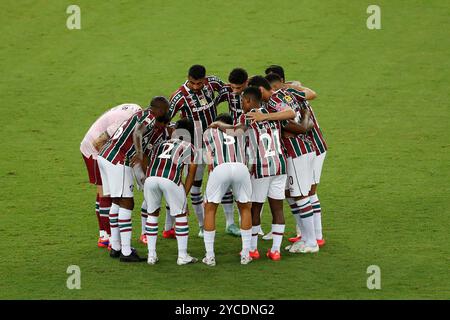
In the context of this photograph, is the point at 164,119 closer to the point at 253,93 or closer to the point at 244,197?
the point at 253,93

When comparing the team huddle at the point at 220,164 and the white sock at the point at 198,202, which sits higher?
the team huddle at the point at 220,164

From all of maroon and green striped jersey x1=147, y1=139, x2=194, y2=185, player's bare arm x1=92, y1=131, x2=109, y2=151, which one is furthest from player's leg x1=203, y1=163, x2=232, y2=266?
player's bare arm x1=92, y1=131, x2=109, y2=151

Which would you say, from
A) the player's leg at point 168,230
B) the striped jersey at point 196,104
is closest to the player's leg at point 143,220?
the player's leg at point 168,230

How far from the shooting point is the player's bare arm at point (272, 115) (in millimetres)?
8562

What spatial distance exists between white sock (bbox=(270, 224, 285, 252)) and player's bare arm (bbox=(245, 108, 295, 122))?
1.08m

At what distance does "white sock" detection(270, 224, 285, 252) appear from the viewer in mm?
8789

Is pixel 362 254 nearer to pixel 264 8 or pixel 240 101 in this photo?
pixel 240 101

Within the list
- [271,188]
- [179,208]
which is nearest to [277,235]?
[271,188]

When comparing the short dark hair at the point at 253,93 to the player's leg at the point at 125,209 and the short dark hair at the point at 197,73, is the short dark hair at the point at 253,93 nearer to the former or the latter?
the short dark hair at the point at 197,73

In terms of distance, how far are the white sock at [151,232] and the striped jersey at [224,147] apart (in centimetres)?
78

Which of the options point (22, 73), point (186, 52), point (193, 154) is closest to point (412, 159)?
point (193, 154)

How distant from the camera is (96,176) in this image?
941cm

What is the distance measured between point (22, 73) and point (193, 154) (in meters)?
8.55

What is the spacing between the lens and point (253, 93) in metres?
8.59
